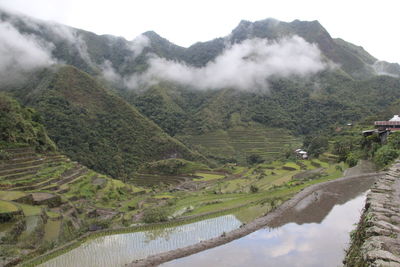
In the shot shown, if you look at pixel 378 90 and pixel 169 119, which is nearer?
pixel 378 90

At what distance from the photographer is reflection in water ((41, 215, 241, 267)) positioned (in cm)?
888

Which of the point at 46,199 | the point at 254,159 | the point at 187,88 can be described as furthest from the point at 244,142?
the point at 46,199

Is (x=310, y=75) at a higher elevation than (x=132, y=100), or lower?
higher

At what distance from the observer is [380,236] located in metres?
4.71

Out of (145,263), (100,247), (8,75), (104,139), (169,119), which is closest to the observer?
(145,263)

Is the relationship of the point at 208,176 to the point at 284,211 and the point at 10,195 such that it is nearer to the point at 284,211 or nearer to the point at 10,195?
the point at 10,195

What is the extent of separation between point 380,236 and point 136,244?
733 centimetres

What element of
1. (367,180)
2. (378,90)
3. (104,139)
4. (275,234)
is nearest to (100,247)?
(275,234)

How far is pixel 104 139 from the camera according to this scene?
6016 centimetres

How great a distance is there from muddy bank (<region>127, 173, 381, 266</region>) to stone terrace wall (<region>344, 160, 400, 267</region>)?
3397 millimetres

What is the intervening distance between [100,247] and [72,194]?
19.4m

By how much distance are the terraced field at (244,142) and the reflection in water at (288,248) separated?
1956 inches

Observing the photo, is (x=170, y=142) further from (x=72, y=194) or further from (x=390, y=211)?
(x=390, y=211)

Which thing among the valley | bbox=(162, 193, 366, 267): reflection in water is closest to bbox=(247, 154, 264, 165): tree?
the valley
